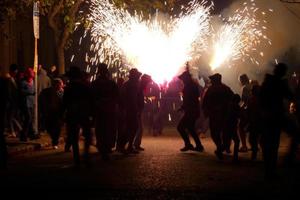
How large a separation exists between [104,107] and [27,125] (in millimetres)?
4224

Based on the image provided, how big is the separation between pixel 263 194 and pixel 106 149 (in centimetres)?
531

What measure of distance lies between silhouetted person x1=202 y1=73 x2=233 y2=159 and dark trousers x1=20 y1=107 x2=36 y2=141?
5.38 m

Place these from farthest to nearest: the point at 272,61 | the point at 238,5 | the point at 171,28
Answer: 1. the point at 272,61
2. the point at 238,5
3. the point at 171,28

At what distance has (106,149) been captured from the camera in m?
14.4

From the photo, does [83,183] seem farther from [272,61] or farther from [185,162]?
[272,61]

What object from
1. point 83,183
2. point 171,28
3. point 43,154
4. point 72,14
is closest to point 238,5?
point 171,28

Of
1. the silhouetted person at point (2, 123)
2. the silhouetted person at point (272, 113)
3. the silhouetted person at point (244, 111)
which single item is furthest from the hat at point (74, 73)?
the silhouetted person at point (244, 111)

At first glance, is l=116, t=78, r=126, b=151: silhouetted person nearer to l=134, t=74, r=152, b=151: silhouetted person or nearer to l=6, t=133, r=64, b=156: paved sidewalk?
l=134, t=74, r=152, b=151: silhouetted person

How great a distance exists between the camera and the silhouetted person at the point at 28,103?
17891mm

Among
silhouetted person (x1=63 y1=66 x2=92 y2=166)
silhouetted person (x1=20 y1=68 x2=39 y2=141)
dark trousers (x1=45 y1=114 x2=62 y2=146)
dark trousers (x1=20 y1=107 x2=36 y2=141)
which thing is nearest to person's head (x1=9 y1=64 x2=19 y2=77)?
silhouetted person (x1=20 y1=68 x2=39 y2=141)

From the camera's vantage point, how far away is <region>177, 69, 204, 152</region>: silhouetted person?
16.1 metres

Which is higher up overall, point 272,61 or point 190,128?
point 272,61

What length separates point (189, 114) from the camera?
16234 mm

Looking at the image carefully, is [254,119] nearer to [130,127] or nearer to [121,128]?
[130,127]
